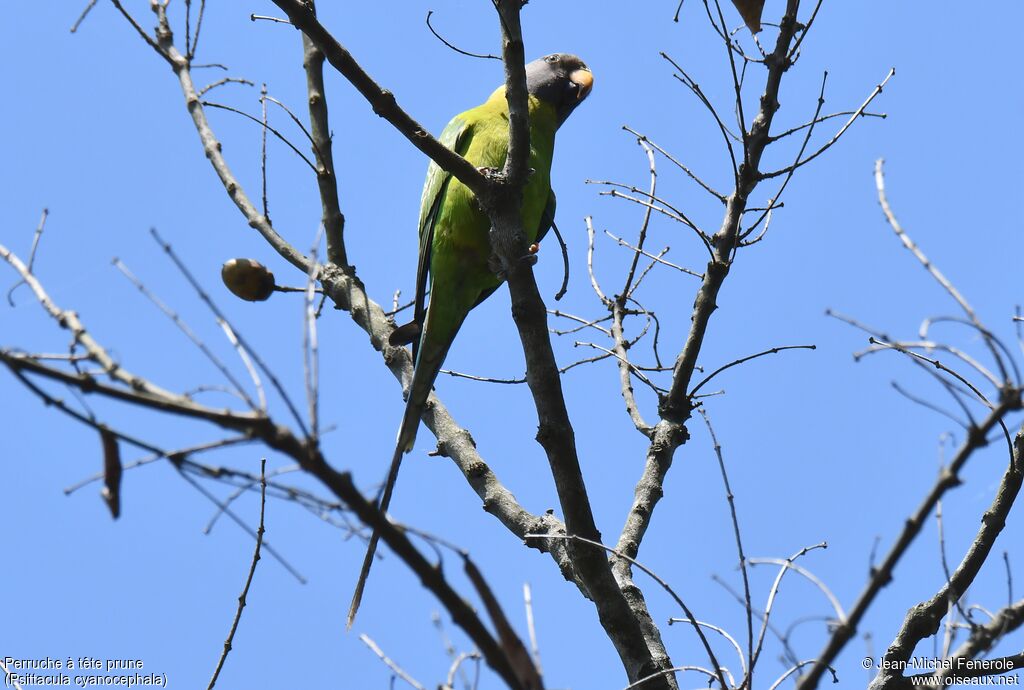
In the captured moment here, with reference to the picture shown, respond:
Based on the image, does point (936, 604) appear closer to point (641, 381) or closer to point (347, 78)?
point (641, 381)

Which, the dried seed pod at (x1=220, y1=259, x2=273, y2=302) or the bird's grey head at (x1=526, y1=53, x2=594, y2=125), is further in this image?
the bird's grey head at (x1=526, y1=53, x2=594, y2=125)

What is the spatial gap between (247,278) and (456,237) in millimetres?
1109

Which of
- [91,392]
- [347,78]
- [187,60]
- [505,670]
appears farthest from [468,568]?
[187,60]

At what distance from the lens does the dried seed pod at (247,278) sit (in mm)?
4109

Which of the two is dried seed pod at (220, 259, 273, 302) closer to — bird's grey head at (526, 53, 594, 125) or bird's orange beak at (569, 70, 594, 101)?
bird's grey head at (526, 53, 594, 125)

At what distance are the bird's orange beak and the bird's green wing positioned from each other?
1142mm

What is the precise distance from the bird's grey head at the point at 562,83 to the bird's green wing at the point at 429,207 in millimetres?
906

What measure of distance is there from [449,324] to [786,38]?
2.13 meters

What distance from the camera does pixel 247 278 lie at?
4137 mm

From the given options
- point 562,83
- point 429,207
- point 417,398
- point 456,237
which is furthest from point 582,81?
point 417,398

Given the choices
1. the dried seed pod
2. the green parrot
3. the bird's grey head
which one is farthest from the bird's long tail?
the bird's grey head

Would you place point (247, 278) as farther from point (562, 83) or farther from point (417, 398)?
point (562, 83)

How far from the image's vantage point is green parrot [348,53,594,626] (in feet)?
14.8

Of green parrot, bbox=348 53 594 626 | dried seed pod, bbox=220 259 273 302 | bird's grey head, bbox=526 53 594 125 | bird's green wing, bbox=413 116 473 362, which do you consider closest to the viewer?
dried seed pod, bbox=220 259 273 302
